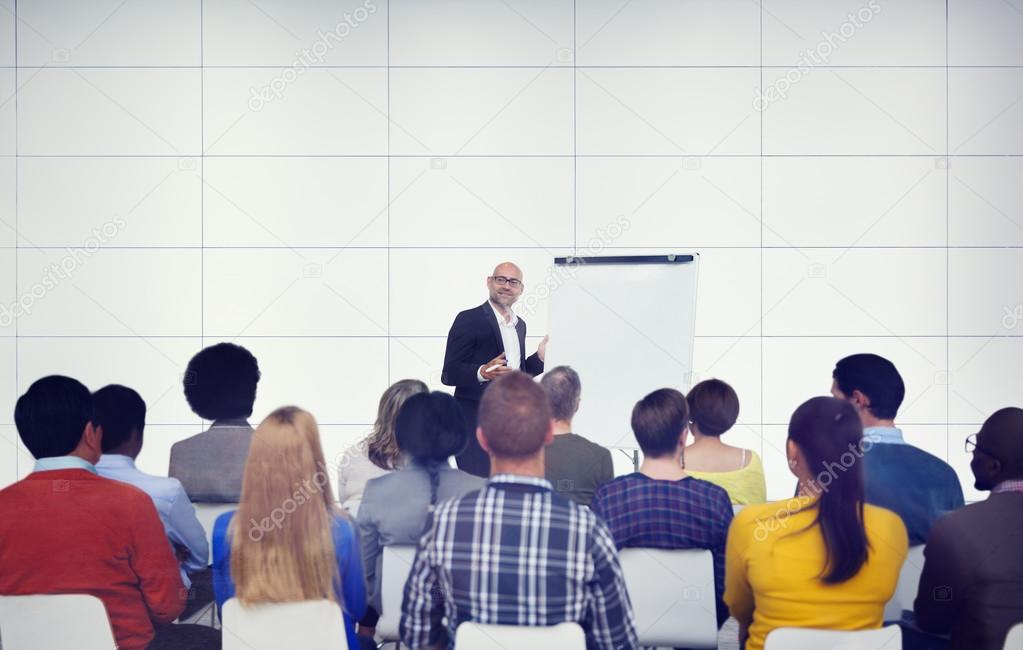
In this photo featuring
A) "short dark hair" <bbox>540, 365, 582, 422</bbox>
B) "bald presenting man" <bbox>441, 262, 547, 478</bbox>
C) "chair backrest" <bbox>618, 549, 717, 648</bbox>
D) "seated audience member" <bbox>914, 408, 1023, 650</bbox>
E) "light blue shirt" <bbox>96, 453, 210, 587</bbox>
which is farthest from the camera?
"bald presenting man" <bbox>441, 262, 547, 478</bbox>

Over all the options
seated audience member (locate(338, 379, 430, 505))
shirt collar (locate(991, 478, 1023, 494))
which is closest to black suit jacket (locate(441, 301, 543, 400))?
seated audience member (locate(338, 379, 430, 505))

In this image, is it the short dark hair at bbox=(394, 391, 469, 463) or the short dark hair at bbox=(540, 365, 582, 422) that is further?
the short dark hair at bbox=(540, 365, 582, 422)

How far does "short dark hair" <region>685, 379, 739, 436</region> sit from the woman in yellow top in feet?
3.22

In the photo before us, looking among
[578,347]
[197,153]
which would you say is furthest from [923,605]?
[197,153]

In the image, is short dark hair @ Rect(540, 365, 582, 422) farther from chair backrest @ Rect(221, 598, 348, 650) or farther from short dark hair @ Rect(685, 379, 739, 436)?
chair backrest @ Rect(221, 598, 348, 650)

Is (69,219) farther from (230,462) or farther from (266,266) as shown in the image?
(230,462)

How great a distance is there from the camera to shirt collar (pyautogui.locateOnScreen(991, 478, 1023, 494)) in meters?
2.16

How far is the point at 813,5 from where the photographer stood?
17.4 ft

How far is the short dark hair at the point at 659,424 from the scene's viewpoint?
2.45 meters

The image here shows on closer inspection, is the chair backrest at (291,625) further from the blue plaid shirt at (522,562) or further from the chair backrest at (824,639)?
the chair backrest at (824,639)

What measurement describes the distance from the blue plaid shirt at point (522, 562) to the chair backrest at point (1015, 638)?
802mm

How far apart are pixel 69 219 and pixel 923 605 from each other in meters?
5.06

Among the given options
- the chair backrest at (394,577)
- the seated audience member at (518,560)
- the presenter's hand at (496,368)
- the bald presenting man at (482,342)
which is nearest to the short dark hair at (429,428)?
the chair backrest at (394,577)

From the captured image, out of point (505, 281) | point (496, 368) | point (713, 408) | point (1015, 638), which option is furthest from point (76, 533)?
point (505, 281)
